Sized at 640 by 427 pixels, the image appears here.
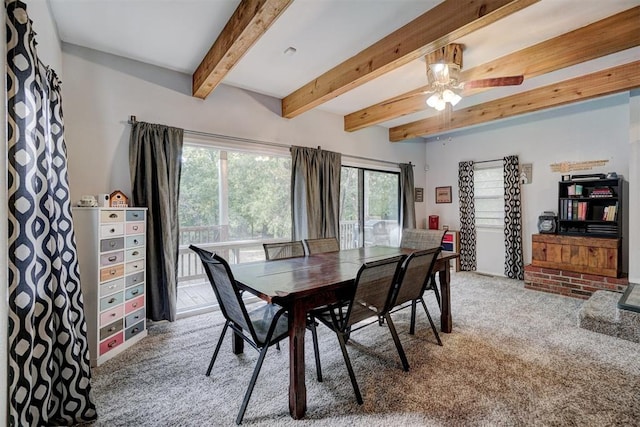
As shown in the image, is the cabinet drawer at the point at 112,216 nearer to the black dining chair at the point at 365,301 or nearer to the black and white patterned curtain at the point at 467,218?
the black dining chair at the point at 365,301

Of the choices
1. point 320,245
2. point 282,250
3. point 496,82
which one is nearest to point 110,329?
point 282,250

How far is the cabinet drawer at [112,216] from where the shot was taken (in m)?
2.33

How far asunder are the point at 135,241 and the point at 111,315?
0.64 meters

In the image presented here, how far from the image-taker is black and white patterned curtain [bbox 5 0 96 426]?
4.07ft

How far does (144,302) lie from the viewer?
2781mm

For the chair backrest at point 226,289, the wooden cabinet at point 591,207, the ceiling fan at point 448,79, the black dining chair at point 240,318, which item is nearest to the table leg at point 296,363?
the black dining chair at point 240,318

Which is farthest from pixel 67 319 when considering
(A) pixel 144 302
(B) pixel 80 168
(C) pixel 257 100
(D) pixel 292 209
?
(C) pixel 257 100

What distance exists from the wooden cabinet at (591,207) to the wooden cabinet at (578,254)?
0.18 m

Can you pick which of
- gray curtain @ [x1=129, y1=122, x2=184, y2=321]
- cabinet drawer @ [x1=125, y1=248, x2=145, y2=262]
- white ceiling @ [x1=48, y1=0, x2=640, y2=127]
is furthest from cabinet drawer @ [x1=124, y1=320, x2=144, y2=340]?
white ceiling @ [x1=48, y1=0, x2=640, y2=127]

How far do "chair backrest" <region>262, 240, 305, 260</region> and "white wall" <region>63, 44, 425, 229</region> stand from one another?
4.99 ft

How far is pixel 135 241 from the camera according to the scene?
8.73ft

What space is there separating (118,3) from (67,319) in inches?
83.9

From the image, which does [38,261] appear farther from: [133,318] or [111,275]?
[133,318]

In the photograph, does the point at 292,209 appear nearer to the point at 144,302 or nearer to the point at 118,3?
the point at 144,302
